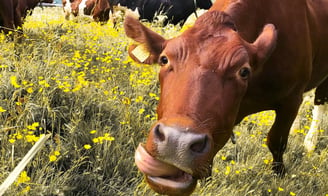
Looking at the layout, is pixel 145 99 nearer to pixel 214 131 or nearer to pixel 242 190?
pixel 242 190

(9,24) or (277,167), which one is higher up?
(9,24)

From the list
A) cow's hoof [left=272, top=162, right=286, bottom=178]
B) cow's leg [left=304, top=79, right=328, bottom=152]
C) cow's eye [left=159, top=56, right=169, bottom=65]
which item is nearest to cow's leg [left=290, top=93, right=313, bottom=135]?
cow's leg [left=304, top=79, right=328, bottom=152]

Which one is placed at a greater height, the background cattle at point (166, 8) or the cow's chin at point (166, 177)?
the cow's chin at point (166, 177)

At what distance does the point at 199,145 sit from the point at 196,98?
0.82 ft

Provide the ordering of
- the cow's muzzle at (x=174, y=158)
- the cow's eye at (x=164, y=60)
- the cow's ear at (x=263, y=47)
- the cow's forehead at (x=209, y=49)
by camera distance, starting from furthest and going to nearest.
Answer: the cow's ear at (x=263, y=47) → the cow's eye at (x=164, y=60) → the cow's forehead at (x=209, y=49) → the cow's muzzle at (x=174, y=158)

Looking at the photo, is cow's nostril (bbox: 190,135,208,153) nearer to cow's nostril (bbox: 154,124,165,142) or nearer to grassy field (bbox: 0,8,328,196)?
cow's nostril (bbox: 154,124,165,142)

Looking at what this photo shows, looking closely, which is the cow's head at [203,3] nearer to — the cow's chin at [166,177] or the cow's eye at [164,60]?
the cow's eye at [164,60]

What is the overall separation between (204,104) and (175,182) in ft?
1.27

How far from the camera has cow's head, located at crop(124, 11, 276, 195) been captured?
1643mm

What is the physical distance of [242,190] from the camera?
2871mm

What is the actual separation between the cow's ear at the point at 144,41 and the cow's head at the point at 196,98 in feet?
1.02

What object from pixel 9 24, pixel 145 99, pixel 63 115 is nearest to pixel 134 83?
pixel 145 99

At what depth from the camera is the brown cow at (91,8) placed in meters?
10.5

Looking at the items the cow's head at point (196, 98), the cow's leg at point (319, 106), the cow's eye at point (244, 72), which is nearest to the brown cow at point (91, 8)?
the cow's leg at point (319, 106)
